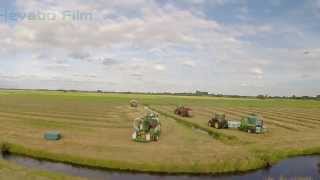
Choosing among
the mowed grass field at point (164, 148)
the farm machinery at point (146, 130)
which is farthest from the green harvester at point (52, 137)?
the farm machinery at point (146, 130)

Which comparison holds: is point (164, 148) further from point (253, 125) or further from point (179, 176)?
point (253, 125)

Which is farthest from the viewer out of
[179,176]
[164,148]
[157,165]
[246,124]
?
[246,124]

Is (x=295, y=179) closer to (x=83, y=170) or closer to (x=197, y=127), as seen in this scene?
(x=83, y=170)

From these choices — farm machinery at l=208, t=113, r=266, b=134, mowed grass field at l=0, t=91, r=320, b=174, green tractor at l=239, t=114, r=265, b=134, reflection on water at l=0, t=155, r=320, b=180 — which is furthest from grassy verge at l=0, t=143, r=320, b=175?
farm machinery at l=208, t=113, r=266, b=134

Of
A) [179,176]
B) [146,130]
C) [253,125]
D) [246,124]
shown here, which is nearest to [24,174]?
[179,176]

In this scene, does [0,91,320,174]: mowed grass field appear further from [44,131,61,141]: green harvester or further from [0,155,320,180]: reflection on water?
[0,155,320,180]: reflection on water

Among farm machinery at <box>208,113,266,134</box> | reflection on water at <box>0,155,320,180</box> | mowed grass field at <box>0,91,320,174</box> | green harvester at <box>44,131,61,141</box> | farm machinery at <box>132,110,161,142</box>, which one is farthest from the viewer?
farm machinery at <box>208,113,266,134</box>

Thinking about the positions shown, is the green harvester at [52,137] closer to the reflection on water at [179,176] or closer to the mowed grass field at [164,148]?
the mowed grass field at [164,148]

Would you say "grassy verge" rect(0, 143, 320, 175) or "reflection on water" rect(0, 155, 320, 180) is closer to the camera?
"reflection on water" rect(0, 155, 320, 180)

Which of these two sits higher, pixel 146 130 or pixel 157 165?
pixel 146 130

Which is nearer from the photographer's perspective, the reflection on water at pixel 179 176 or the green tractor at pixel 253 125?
the reflection on water at pixel 179 176
